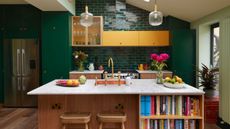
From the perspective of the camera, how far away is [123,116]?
3492 mm

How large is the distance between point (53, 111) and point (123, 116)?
103 cm

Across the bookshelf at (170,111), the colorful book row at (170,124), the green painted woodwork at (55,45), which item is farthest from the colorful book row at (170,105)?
the green painted woodwork at (55,45)

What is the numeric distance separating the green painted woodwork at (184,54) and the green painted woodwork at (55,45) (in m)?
2.70

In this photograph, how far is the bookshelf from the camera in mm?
3605

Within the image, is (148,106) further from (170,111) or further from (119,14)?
(119,14)

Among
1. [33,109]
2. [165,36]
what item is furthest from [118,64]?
[33,109]

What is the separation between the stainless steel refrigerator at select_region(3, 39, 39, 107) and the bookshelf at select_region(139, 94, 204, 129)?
4.13 m

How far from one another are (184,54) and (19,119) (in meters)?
4.23

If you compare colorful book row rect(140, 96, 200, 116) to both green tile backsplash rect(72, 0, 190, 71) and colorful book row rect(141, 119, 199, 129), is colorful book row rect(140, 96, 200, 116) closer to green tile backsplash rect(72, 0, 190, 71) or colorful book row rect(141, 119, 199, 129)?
colorful book row rect(141, 119, 199, 129)

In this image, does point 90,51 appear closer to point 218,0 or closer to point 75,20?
point 75,20

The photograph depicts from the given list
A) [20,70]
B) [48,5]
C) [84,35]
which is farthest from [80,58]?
[48,5]

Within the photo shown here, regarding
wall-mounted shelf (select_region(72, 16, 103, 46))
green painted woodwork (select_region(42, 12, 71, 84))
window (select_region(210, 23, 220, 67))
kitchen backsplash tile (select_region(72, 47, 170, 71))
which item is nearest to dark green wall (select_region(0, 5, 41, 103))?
green painted woodwork (select_region(42, 12, 71, 84))

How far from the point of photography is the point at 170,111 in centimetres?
365

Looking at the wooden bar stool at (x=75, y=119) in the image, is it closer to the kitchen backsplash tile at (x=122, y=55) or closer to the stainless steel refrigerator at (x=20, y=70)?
the stainless steel refrigerator at (x=20, y=70)
